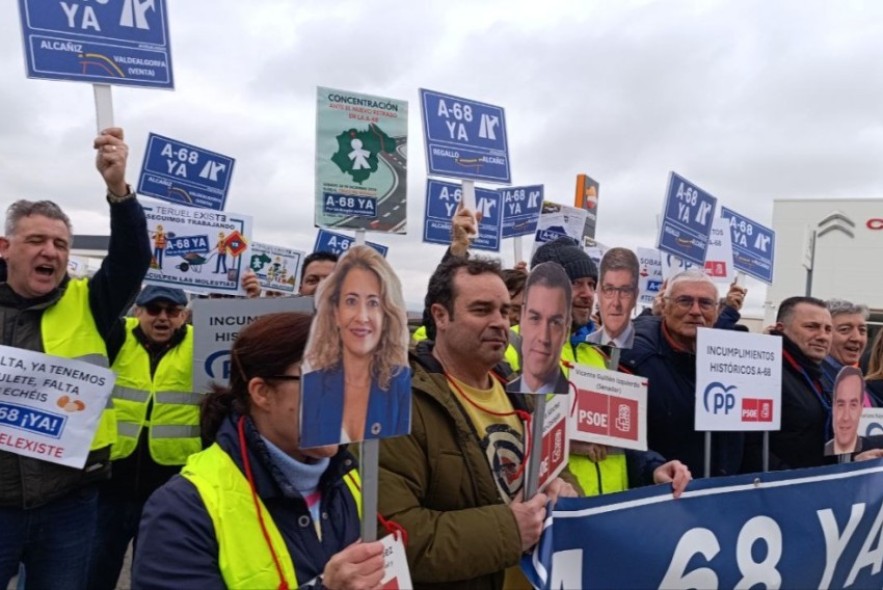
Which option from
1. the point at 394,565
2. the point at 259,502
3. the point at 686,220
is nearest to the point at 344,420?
the point at 259,502

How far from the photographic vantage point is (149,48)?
345cm

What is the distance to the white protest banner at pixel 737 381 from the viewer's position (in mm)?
3182

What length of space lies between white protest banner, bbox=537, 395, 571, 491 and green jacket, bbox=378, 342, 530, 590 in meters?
0.18

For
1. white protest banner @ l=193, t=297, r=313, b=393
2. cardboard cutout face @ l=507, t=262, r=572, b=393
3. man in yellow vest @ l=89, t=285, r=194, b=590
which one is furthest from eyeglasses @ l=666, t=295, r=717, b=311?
man in yellow vest @ l=89, t=285, r=194, b=590

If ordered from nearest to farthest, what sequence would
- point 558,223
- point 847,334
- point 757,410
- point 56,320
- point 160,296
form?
point 56,320 → point 757,410 → point 160,296 → point 847,334 → point 558,223

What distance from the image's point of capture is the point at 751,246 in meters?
7.39

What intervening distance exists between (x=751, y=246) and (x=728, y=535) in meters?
5.12

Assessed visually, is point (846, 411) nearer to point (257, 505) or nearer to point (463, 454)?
point (463, 454)

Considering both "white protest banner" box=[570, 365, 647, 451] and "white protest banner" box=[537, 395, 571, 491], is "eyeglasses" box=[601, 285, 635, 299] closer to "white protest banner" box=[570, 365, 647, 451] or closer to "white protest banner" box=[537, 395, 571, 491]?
"white protest banner" box=[570, 365, 647, 451]

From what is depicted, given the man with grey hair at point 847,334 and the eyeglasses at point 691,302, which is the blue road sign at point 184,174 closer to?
the eyeglasses at point 691,302

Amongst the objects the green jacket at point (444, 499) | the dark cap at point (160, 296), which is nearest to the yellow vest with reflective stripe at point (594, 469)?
the green jacket at point (444, 499)

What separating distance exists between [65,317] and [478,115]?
3.52 meters

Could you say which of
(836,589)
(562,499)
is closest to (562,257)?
(562,499)

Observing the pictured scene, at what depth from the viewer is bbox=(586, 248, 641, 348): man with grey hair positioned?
291cm
